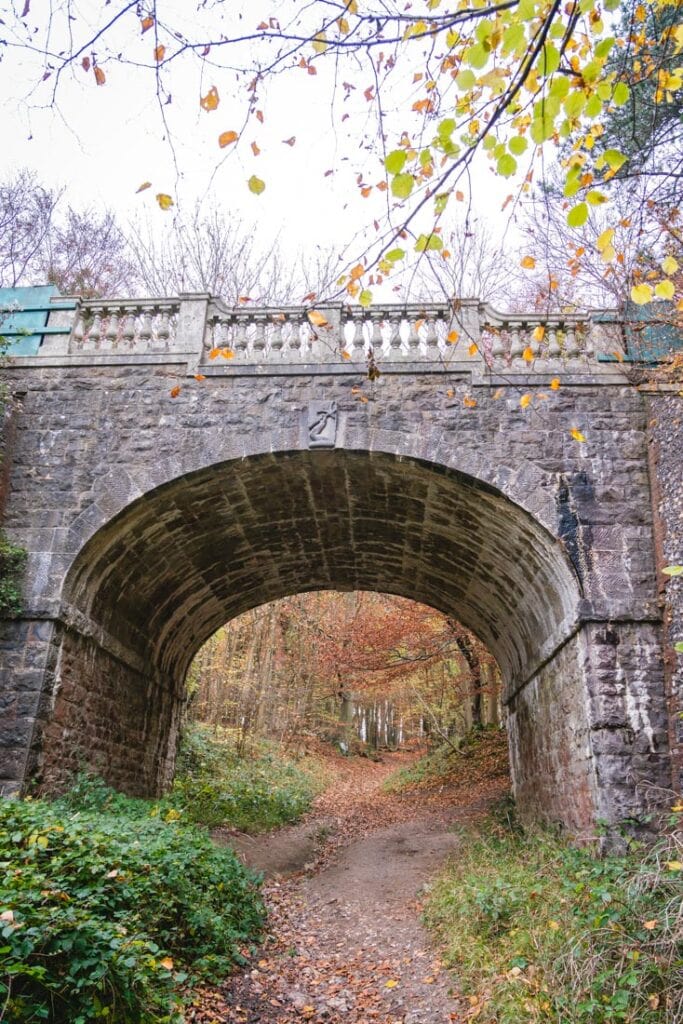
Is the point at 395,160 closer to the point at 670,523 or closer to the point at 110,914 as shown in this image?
the point at 110,914

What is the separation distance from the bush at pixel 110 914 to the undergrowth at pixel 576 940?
80.0 inches

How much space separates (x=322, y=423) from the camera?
28.7ft

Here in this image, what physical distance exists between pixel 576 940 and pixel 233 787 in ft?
37.7

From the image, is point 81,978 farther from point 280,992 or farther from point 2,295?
point 2,295

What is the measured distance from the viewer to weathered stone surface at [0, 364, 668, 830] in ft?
25.5

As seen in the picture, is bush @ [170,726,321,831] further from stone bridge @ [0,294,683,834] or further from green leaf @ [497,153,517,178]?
green leaf @ [497,153,517,178]

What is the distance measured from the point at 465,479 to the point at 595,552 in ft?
5.30

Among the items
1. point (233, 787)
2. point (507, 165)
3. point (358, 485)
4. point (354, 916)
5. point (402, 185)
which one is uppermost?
point (358, 485)

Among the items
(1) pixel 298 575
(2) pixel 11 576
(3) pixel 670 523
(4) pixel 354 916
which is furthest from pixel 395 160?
(1) pixel 298 575

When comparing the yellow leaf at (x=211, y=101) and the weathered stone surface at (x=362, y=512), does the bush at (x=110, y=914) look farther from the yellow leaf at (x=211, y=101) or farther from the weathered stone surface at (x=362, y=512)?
→ the yellow leaf at (x=211, y=101)

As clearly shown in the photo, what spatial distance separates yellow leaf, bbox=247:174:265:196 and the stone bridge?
4.03 metres

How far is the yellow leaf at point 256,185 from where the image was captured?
373 centimetres

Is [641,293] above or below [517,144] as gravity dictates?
below

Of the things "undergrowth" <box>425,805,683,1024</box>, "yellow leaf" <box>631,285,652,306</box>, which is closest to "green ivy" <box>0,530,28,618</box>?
"undergrowth" <box>425,805,683,1024</box>
